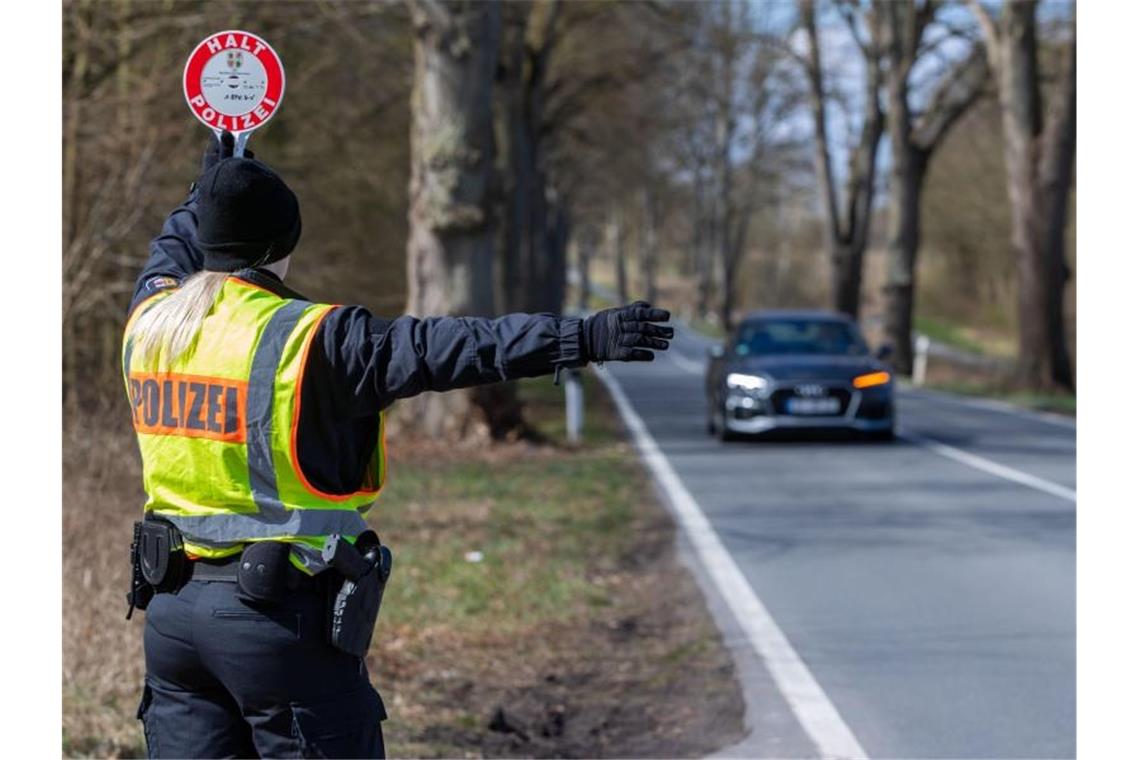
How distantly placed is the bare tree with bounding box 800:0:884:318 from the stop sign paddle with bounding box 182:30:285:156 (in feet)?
113

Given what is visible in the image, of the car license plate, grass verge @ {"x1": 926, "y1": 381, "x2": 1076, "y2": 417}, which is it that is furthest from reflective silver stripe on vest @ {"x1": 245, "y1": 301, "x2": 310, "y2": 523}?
grass verge @ {"x1": 926, "y1": 381, "x2": 1076, "y2": 417}

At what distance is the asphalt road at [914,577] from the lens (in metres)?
6.76

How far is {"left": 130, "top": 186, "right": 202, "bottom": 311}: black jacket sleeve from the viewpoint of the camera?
155 inches

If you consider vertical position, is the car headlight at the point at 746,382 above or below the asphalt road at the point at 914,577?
above

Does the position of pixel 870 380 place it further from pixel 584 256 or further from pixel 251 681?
pixel 584 256

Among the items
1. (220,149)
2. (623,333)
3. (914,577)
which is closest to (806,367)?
(914,577)

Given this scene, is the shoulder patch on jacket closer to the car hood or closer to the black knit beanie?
the black knit beanie

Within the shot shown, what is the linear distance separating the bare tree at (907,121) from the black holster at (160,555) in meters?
32.0

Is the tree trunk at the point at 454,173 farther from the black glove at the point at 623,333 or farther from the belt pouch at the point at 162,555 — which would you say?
the black glove at the point at 623,333

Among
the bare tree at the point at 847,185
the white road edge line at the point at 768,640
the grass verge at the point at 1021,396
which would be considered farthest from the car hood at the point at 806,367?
the bare tree at the point at 847,185

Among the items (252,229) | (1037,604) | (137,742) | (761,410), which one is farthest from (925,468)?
(252,229)

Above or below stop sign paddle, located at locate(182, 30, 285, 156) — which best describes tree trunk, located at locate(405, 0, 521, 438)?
above

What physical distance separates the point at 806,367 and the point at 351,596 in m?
15.8

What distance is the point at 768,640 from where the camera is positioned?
8281 mm
